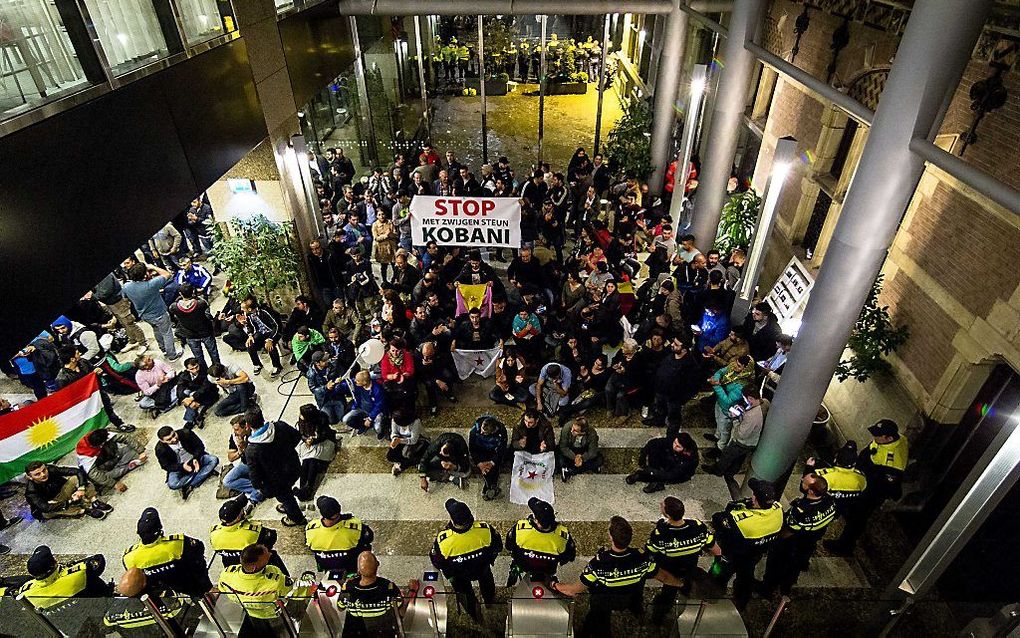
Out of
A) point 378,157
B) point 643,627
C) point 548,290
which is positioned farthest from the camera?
point 378,157

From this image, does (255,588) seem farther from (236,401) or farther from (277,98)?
(277,98)

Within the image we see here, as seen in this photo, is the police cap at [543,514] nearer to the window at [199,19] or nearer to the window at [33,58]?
the window at [33,58]

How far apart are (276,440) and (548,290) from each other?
503 cm

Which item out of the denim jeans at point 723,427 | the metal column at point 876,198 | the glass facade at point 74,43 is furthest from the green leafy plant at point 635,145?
the glass facade at point 74,43

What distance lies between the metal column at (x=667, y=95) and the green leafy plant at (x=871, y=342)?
799cm

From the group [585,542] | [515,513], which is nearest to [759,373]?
[585,542]

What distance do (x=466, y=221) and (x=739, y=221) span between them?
500 centimetres

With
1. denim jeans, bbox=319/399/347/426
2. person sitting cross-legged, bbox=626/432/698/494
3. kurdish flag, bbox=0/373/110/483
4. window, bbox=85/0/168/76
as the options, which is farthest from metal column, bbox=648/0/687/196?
kurdish flag, bbox=0/373/110/483

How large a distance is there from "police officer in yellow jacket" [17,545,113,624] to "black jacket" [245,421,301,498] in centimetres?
163

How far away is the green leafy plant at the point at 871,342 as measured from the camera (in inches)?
266

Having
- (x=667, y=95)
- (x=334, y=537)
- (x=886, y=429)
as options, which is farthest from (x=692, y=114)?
(x=334, y=537)

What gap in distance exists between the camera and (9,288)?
4.34 m

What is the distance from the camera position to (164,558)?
4.99m

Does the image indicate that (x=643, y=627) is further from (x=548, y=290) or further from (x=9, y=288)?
(x=9, y=288)
